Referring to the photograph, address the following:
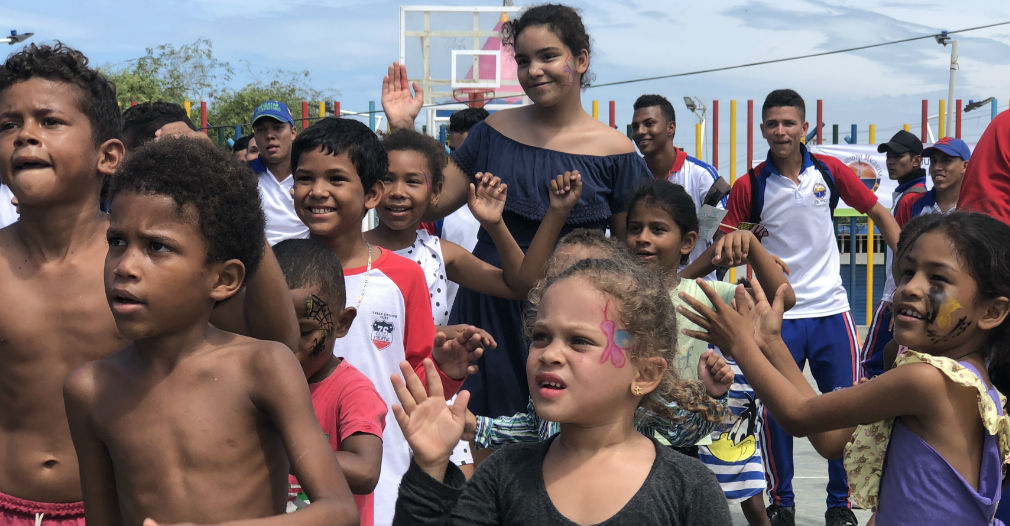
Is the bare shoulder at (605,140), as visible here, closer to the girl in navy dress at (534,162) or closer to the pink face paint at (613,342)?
the girl in navy dress at (534,162)

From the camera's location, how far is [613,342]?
2316mm

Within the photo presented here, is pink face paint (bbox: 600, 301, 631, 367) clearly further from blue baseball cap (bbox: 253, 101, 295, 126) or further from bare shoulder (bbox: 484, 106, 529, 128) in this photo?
blue baseball cap (bbox: 253, 101, 295, 126)

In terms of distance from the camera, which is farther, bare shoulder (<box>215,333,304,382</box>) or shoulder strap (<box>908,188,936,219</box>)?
shoulder strap (<box>908,188,936,219</box>)

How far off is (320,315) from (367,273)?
21.8 inches

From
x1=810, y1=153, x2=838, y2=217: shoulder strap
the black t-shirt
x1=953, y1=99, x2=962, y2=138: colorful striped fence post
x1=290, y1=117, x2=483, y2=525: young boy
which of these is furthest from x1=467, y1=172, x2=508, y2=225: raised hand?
x1=953, y1=99, x2=962, y2=138: colorful striped fence post

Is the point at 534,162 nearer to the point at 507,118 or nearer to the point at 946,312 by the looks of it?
the point at 507,118

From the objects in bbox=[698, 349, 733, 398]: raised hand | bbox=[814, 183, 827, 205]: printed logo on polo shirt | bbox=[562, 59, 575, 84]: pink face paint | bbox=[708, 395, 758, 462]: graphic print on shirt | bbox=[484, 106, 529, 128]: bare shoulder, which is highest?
bbox=[562, 59, 575, 84]: pink face paint

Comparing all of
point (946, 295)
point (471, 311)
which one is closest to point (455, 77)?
point (471, 311)

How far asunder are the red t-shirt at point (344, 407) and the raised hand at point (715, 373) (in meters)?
0.87

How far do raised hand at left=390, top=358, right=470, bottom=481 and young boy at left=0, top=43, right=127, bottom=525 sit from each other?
2.53 ft

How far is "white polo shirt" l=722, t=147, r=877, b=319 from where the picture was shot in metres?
5.70

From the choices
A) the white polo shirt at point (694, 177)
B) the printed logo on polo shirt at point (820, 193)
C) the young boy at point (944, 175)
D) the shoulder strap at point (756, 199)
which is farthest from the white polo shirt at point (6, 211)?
the young boy at point (944, 175)

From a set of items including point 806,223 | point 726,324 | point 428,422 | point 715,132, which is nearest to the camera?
point 428,422

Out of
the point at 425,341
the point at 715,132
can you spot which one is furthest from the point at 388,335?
the point at 715,132
